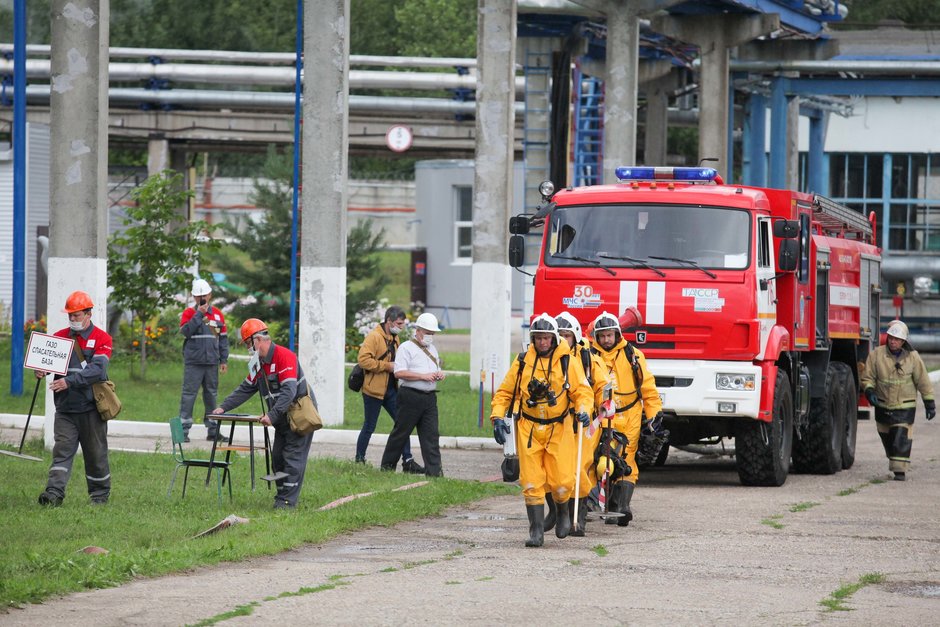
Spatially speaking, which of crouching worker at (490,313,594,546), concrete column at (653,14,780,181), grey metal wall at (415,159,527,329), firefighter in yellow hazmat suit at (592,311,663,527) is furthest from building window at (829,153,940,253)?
crouching worker at (490,313,594,546)

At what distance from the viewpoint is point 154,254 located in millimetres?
27016

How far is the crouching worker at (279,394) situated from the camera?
45.3 ft

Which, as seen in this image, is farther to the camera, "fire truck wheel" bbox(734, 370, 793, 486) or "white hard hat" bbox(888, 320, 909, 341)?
"white hard hat" bbox(888, 320, 909, 341)

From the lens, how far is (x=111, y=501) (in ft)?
46.9

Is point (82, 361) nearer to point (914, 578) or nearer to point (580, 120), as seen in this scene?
point (914, 578)

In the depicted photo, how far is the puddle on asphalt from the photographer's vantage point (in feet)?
34.5

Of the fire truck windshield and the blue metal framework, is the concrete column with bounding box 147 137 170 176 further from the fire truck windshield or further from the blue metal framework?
the fire truck windshield

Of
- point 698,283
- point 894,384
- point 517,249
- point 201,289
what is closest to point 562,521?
point 698,283

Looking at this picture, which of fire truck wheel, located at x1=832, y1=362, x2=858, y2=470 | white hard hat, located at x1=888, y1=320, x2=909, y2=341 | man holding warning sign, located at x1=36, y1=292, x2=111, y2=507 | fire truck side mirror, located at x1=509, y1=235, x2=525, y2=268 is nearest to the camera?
man holding warning sign, located at x1=36, y1=292, x2=111, y2=507

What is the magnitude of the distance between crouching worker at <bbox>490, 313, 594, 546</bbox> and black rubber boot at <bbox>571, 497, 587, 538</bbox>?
0.56 metres

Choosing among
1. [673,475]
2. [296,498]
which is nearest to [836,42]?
[673,475]

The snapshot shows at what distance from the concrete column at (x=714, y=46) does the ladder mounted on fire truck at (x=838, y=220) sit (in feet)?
36.2

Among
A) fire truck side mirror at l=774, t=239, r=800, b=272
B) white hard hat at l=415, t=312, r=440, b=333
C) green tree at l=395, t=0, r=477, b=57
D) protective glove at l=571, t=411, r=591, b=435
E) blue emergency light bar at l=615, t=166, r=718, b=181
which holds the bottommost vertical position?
protective glove at l=571, t=411, r=591, b=435

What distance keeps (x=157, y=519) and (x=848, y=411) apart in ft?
34.7
